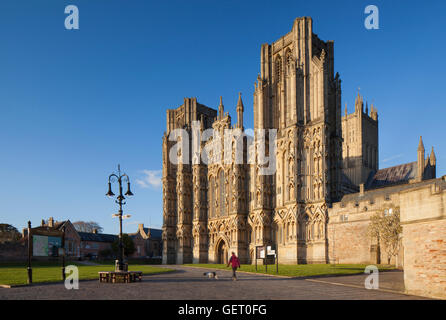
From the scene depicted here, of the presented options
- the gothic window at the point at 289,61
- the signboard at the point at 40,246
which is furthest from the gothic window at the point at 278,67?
the signboard at the point at 40,246

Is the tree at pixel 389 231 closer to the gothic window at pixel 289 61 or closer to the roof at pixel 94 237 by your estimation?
the gothic window at pixel 289 61

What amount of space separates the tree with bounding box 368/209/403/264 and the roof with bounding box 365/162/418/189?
112ft

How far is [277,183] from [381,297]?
35.3m

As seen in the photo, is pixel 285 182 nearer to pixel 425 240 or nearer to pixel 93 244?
pixel 425 240

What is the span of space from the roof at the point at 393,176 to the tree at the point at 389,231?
34186 millimetres

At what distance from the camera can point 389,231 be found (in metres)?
32.8

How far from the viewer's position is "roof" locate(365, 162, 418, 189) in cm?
6688

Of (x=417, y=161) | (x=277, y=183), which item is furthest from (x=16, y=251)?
(x=417, y=161)

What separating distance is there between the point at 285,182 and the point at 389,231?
16.4 m

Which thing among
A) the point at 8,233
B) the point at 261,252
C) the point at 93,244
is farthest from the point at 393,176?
the point at 8,233

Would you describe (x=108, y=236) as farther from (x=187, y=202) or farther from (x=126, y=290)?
(x=126, y=290)

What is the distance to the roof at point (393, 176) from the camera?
66875 millimetres

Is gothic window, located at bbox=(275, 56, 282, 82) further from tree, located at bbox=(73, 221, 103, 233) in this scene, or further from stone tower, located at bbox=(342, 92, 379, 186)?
tree, located at bbox=(73, 221, 103, 233)

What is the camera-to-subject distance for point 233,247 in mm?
52531
